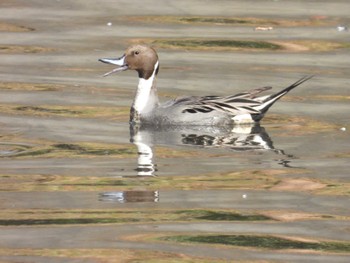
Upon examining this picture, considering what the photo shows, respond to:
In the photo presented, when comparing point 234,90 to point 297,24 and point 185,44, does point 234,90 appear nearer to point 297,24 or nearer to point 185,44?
point 185,44

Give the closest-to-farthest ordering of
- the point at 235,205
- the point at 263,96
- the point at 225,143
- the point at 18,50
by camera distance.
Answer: the point at 235,205
the point at 225,143
the point at 263,96
the point at 18,50

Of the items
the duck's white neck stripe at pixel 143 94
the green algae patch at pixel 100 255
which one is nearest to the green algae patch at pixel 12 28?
the duck's white neck stripe at pixel 143 94

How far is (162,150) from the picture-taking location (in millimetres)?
10609

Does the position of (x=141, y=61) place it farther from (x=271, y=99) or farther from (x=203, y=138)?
(x=203, y=138)

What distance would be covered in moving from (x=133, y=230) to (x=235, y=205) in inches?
34.3

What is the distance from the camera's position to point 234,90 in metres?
12.9

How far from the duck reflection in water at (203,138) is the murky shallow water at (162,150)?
2 centimetres

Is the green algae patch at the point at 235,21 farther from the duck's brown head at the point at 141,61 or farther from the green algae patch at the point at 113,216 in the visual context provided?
the green algae patch at the point at 113,216

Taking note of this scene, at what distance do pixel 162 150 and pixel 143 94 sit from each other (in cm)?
155

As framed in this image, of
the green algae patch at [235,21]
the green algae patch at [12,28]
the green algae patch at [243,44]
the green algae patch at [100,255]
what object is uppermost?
the green algae patch at [235,21]

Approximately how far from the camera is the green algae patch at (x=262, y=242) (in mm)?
7805

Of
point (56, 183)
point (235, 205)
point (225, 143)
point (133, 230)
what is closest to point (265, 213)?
point (235, 205)

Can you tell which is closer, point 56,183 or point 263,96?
point 56,183

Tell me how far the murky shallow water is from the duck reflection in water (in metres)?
0.02
